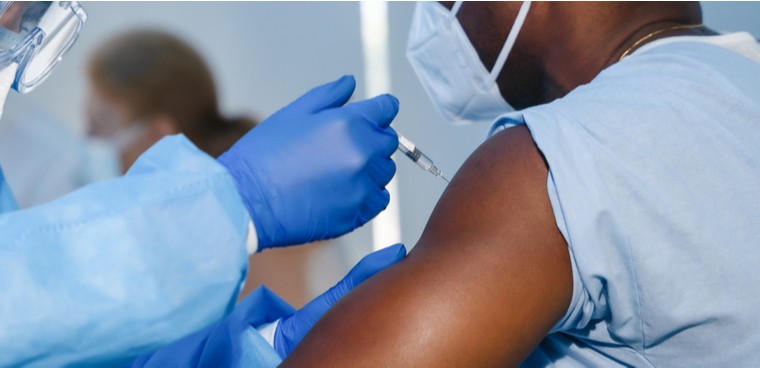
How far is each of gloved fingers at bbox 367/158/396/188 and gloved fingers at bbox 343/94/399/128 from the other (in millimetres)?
47

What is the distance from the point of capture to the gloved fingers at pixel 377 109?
3.13ft

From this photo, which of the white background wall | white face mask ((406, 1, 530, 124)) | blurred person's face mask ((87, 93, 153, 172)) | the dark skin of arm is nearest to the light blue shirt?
the dark skin of arm

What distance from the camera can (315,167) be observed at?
86 centimetres

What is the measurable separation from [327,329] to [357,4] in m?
1.67

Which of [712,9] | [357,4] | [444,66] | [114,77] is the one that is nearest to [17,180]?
[114,77]

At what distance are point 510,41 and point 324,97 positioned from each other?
1.40 ft

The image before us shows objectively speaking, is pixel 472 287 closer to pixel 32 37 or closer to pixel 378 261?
pixel 378 261

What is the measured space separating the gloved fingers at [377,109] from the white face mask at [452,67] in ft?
1.15

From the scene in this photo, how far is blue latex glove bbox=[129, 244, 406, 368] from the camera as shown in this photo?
1.01 meters

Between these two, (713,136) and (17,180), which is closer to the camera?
(713,136)

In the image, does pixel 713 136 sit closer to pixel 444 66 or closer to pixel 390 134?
pixel 390 134

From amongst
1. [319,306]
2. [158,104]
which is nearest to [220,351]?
[319,306]

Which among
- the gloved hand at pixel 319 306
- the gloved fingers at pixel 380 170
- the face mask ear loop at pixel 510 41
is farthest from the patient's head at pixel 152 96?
the gloved fingers at pixel 380 170

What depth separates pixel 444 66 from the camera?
1481 mm
